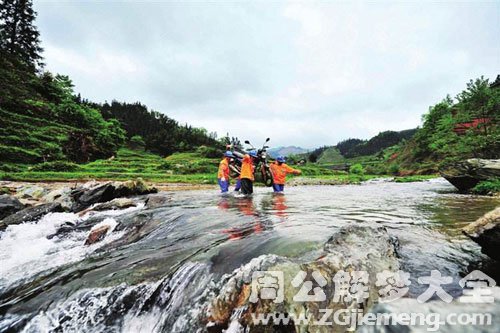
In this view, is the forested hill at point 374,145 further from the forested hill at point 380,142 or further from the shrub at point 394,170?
the shrub at point 394,170

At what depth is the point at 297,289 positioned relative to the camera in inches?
96.4

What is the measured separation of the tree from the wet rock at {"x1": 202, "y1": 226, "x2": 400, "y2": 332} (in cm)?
6697

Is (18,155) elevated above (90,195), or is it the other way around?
(18,155)

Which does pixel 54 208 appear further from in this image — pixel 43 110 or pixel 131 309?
pixel 43 110

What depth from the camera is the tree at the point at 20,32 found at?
50719 mm

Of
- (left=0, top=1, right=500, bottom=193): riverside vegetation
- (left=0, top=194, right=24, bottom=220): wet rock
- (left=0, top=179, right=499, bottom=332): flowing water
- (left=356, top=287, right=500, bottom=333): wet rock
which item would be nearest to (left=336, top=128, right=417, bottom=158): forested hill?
(left=0, top=1, right=500, bottom=193): riverside vegetation

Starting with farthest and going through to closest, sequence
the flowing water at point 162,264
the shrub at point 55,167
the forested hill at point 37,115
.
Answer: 1. the forested hill at point 37,115
2. the shrub at point 55,167
3. the flowing water at point 162,264

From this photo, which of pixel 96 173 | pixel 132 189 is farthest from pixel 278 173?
pixel 96 173

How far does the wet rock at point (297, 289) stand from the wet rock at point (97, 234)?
183 inches

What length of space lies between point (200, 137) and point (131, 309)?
7663 centimetres

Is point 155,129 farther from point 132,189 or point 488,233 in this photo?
point 488,233

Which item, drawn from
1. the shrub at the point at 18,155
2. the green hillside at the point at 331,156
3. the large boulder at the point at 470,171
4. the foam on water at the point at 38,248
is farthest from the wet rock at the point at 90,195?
the green hillside at the point at 331,156

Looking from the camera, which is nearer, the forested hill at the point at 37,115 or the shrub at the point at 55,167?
the shrub at the point at 55,167

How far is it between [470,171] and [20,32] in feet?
246
